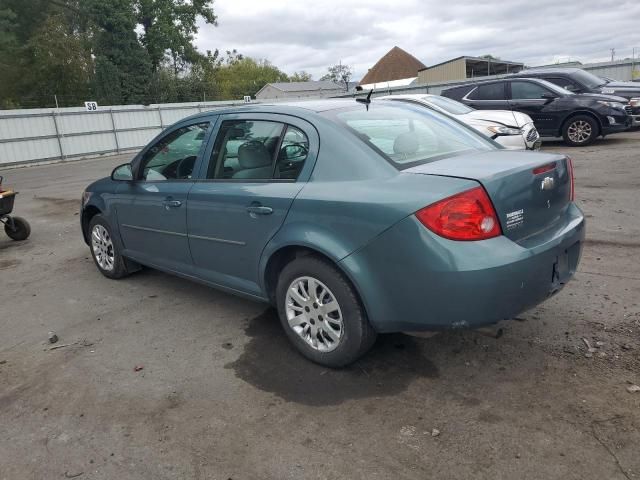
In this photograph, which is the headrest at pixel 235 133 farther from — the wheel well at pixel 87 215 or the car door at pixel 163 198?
the wheel well at pixel 87 215

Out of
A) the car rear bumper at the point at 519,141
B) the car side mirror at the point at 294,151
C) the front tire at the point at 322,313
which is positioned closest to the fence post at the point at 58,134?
the car rear bumper at the point at 519,141

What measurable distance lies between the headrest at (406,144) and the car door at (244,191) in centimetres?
51

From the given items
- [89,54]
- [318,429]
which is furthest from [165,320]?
[89,54]

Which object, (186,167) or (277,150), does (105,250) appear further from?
(277,150)

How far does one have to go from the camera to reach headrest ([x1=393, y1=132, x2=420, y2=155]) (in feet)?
10.8

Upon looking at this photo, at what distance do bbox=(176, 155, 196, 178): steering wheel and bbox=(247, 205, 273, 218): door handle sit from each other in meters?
0.91

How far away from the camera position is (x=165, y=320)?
4340 millimetres

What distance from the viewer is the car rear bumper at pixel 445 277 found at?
2688 mm

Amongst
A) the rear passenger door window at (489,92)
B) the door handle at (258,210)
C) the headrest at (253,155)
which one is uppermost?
the rear passenger door window at (489,92)

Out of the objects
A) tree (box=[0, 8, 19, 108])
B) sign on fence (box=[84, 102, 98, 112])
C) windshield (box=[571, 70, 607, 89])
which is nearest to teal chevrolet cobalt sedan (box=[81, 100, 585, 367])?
windshield (box=[571, 70, 607, 89])

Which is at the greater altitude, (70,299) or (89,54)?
(89,54)

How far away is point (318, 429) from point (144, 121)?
26154 mm

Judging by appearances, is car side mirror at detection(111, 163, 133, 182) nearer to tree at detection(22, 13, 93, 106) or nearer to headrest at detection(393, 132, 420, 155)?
headrest at detection(393, 132, 420, 155)

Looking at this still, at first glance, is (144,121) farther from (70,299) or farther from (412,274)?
(412,274)
